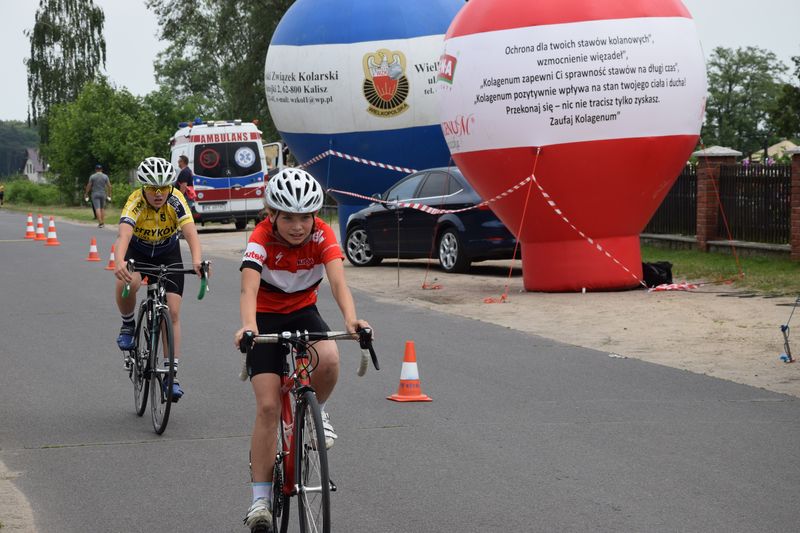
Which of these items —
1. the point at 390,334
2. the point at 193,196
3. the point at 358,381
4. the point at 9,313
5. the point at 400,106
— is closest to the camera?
the point at 358,381

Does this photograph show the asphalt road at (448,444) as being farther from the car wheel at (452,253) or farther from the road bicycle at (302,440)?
the car wheel at (452,253)

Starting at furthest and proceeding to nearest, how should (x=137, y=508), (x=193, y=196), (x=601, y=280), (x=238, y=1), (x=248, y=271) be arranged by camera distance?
(x=238, y=1) < (x=193, y=196) < (x=601, y=280) < (x=137, y=508) < (x=248, y=271)

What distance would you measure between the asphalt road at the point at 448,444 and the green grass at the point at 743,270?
5.88m

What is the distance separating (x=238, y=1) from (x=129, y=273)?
52508mm

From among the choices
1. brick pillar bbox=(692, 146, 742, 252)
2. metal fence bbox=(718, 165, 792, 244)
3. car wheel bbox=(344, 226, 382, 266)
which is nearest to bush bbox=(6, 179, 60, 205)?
car wheel bbox=(344, 226, 382, 266)

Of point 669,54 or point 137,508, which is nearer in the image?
point 137,508

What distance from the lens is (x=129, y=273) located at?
925 centimetres

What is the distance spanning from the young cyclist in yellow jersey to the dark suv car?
36.0 ft

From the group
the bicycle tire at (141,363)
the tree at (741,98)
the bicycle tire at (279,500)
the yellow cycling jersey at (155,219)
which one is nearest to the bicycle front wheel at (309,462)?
the bicycle tire at (279,500)

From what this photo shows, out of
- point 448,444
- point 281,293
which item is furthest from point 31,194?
point 281,293

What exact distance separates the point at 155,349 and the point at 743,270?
530 inches

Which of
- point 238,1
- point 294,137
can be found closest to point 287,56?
point 294,137

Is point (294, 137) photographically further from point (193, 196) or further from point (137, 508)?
point (137, 508)

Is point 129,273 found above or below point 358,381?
above
